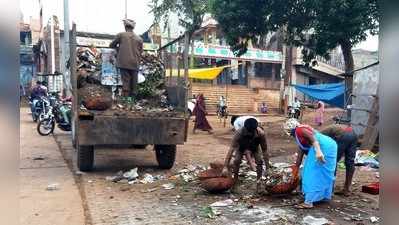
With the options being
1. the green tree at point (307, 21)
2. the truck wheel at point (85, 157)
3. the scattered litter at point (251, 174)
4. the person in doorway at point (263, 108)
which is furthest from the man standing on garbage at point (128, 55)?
the person in doorway at point (263, 108)

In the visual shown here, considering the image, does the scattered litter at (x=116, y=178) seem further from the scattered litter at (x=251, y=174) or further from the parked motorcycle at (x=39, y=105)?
the parked motorcycle at (x=39, y=105)

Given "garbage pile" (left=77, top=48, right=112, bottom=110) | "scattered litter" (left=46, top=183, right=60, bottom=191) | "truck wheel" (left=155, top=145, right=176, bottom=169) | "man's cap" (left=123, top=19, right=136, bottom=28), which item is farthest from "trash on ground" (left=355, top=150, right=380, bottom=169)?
"scattered litter" (left=46, top=183, right=60, bottom=191)

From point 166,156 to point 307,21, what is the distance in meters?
7.88

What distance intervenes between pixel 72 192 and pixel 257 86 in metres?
25.9

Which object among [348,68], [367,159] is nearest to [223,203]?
[367,159]

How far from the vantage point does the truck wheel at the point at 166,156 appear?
7587 millimetres

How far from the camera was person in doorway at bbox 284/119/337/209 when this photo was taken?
5262mm

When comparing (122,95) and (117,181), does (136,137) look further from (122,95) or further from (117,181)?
(122,95)

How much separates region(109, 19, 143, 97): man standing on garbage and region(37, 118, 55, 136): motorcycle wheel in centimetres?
525

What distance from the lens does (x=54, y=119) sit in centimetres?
1244

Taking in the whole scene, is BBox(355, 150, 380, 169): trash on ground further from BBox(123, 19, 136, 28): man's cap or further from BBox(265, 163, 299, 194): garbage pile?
BBox(123, 19, 136, 28): man's cap

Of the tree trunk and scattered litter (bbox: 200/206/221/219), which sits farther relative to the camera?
the tree trunk

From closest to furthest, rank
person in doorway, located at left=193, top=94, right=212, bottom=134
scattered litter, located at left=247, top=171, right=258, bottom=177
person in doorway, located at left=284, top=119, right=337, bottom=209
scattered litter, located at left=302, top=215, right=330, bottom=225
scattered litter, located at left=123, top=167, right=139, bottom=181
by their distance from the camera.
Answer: scattered litter, located at left=302, top=215, right=330, bottom=225
person in doorway, located at left=284, top=119, right=337, bottom=209
scattered litter, located at left=123, top=167, right=139, bottom=181
scattered litter, located at left=247, top=171, right=258, bottom=177
person in doorway, located at left=193, top=94, right=212, bottom=134
